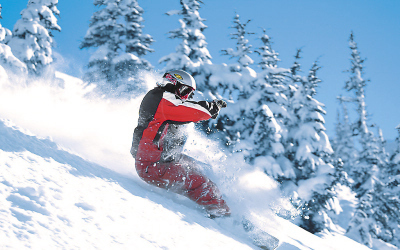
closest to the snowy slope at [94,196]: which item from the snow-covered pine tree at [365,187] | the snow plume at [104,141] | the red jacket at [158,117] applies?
the snow plume at [104,141]

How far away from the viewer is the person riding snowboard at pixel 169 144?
4.26 metres

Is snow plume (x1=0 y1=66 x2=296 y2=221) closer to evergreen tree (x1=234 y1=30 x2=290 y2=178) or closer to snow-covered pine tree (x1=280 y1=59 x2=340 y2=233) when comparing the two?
evergreen tree (x1=234 y1=30 x2=290 y2=178)

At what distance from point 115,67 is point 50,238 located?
17859mm

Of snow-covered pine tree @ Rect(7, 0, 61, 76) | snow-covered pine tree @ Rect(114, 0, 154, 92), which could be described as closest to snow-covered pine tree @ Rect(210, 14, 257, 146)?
snow-covered pine tree @ Rect(114, 0, 154, 92)

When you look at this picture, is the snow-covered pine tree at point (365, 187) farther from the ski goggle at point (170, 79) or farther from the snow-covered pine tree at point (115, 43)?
the ski goggle at point (170, 79)

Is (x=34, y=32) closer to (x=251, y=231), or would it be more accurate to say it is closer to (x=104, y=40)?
(x=104, y=40)

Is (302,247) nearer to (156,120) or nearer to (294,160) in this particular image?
(156,120)

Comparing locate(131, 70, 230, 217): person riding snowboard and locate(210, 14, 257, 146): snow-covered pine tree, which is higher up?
locate(210, 14, 257, 146): snow-covered pine tree

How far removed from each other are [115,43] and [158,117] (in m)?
17.3

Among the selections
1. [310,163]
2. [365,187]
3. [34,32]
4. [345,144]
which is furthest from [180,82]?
[345,144]

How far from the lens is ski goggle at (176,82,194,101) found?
4.46 meters

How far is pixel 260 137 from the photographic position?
15.3 metres

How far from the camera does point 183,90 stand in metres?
4.49

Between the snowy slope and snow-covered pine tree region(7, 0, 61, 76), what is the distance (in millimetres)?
16480
